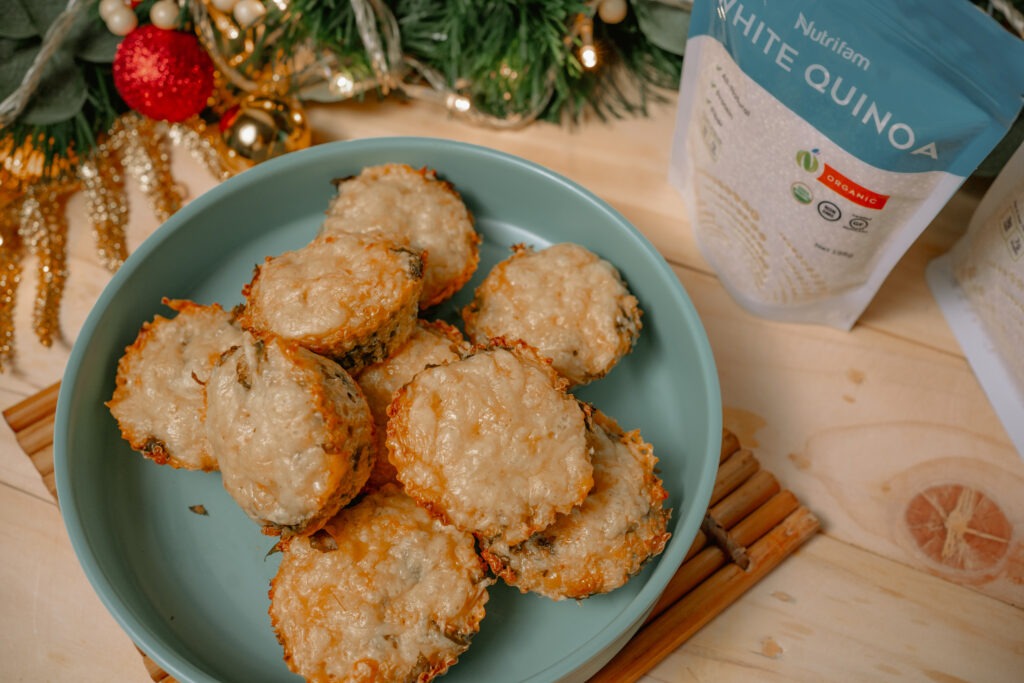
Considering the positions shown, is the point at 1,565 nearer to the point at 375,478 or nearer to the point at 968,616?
the point at 375,478

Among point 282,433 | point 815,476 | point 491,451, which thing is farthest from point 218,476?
point 815,476

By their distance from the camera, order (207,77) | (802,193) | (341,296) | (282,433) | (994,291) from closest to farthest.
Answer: (282,433) < (341,296) < (802,193) < (994,291) < (207,77)

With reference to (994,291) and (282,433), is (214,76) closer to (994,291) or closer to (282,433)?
(282,433)

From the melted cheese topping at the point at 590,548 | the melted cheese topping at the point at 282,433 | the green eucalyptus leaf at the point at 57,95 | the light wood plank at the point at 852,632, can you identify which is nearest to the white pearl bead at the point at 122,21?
the green eucalyptus leaf at the point at 57,95

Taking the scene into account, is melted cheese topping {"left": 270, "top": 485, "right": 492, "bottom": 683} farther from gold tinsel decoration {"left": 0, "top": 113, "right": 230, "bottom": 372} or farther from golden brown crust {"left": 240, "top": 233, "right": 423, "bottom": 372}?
gold tinsel decoration {"left": 0, "top": 113, "right": 230, "bottom": 372}

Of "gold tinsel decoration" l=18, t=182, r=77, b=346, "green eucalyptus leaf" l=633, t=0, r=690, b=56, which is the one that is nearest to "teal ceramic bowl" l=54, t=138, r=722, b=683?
"gold tinsel decoration" l=18, t=182, r=77, b=346

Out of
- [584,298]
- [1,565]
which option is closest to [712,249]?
[584,298]
